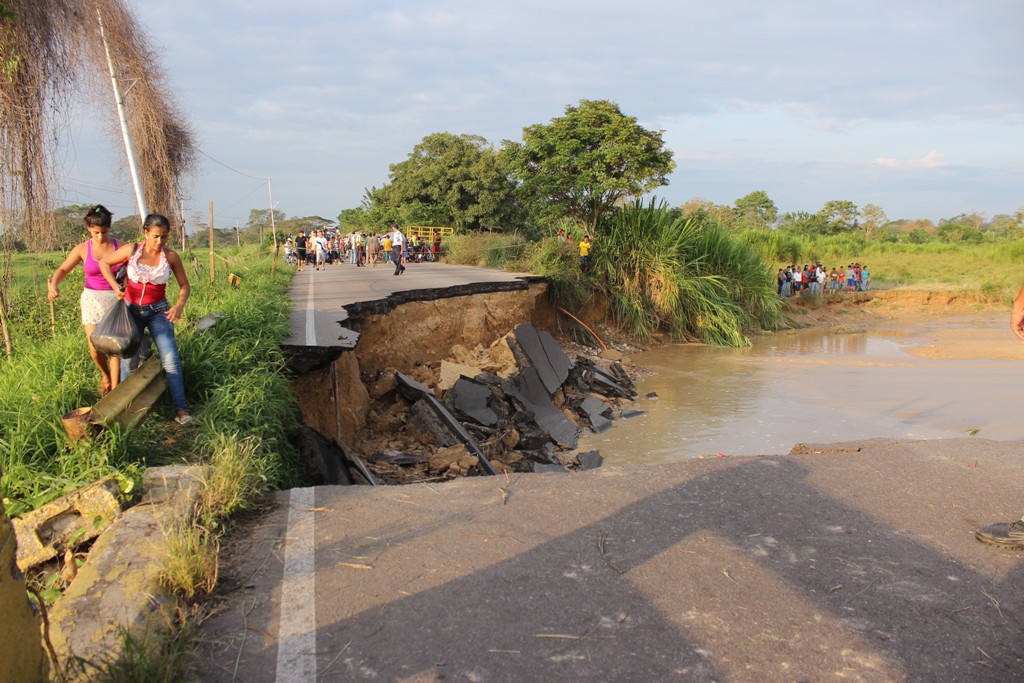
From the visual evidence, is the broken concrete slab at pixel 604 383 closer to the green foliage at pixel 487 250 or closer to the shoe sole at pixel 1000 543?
the green foliage at pixel 487 250

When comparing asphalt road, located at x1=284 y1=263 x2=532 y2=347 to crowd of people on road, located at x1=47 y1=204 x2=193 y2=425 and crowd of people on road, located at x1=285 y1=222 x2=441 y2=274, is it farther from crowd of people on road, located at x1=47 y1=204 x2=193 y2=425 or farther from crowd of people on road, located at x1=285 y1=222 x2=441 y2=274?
crowd of people on road, located at x1=47 y1=204 x2=193 y2=425

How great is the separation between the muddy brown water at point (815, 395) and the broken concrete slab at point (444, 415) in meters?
2.43

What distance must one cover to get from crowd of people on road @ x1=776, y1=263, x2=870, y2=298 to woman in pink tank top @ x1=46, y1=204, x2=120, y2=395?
82.9 ft

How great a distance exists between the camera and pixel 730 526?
394cm

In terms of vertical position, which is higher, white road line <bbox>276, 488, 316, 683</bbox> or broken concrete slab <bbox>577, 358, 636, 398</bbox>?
white road line <bbox>276, 488, 316, 683</bbox>

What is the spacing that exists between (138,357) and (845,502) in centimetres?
514

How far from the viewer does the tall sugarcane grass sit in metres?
20.0

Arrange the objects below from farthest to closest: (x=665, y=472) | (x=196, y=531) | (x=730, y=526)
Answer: (x=665, y=472), (x=730, y=526), (x=196, y=531)

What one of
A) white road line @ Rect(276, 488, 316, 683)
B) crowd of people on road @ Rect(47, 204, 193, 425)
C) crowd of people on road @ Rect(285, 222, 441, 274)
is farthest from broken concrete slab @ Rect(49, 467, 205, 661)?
crowd of people on road @ Rect(285, 222, 441, 274)

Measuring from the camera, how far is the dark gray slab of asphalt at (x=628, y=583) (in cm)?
267

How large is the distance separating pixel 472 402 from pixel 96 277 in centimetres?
574

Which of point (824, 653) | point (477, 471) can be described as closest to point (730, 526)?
point (824, 653)

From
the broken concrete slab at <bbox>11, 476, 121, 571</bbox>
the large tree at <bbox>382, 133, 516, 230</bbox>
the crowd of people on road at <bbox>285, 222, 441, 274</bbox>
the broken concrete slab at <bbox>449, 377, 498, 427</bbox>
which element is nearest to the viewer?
the broken concrete slab at <bbox>11, 476, 121, 571</bbox>

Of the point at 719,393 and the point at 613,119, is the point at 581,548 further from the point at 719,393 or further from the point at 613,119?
the point at 613,119
